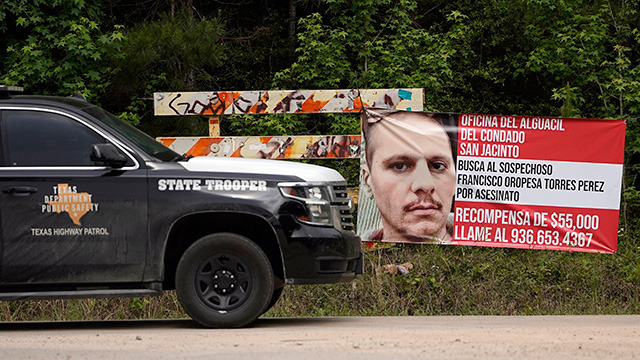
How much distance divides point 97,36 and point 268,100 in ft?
18.8

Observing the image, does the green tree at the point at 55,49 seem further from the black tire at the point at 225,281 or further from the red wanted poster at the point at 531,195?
the black tire at the point at 225,281

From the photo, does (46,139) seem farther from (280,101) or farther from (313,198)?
(280,101)

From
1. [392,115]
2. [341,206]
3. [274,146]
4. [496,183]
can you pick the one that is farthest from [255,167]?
[274,146]

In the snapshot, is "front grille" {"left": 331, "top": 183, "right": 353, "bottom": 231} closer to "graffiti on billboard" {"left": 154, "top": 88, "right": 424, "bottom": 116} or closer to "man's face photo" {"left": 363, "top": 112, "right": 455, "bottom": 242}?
"man's face photo" {"left": 363, "top": 112, "right": 455, "bottom": 242}

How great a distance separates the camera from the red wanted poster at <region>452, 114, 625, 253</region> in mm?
14039

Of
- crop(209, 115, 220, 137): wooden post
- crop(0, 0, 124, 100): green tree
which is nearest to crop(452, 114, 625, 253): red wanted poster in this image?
crop(209, 115, 220, 137): wooden post

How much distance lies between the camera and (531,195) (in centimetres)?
1405

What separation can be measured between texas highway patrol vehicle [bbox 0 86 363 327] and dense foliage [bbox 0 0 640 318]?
3.59 m

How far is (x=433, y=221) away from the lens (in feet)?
46.4

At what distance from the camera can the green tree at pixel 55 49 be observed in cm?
1883

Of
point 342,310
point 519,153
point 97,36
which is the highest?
point 97,36

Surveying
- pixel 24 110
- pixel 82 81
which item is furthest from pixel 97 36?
pixel 24 110

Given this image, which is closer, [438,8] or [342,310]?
[342,310]

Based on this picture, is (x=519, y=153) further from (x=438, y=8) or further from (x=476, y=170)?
(x=438, y=8)
